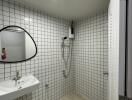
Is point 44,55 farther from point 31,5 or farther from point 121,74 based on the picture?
point 121,74

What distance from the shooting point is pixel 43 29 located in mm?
1884

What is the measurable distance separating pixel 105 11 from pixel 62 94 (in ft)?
7.34

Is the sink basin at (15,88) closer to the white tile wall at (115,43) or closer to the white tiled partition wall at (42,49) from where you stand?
the white tiled partition wall at (42,49)

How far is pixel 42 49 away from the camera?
1.86 meters

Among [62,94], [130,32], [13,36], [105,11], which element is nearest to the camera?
[130,32]

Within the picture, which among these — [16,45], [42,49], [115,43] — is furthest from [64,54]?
[115,43]

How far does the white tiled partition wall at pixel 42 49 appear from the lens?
4.78 feet

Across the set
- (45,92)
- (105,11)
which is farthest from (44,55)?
(105,11)

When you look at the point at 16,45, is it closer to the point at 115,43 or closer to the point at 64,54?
the point at 64,54

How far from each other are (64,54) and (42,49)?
2.13 ft

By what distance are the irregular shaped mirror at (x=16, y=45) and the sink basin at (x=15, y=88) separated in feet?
1.17

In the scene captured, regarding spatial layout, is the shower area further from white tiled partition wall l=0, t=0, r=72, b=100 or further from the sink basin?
the sink basin

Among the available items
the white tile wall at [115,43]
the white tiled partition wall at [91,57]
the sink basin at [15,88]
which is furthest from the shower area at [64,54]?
the white tile wall at [115,43]

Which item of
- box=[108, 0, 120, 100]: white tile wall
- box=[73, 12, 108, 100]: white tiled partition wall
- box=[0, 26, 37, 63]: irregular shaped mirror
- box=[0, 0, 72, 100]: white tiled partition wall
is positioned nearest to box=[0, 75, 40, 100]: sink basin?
box=[0, 0, 72, 100]: white tiled partition wall
